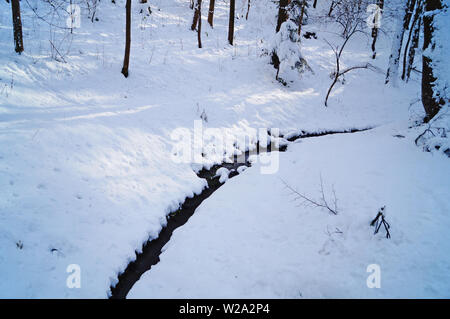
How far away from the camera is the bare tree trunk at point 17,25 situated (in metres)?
7.69

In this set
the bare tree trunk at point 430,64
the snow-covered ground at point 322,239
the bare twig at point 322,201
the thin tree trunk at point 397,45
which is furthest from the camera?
the thin tree trunk at point 397,45

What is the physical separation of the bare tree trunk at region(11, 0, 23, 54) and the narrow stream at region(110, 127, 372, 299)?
7.07 metres

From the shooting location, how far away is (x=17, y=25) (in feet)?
25.8

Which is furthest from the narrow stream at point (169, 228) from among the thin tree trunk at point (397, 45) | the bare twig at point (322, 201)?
the thin tree trunk at point (397, 45)

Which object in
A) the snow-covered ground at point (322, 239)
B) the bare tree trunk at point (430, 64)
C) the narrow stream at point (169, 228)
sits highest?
the bare tree trunk at point (430, 64)

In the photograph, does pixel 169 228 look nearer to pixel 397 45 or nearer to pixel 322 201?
pixel 322 201

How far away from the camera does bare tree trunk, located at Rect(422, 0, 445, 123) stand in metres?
6.87

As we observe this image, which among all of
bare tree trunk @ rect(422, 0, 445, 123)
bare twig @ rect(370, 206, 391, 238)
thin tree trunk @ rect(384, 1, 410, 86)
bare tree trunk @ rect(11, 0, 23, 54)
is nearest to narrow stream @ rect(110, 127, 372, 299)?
bare twig @ rect(370, 206, 391, 238)

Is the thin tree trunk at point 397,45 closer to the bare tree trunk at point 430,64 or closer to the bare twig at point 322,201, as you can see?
the bare tree trunk at point 430,64

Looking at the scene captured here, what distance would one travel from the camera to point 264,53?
46.2ft

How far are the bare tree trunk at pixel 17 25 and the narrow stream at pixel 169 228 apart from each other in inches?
278

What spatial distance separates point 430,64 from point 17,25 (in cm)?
1206

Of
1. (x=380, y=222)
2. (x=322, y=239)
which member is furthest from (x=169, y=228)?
(x=380, y=222)
